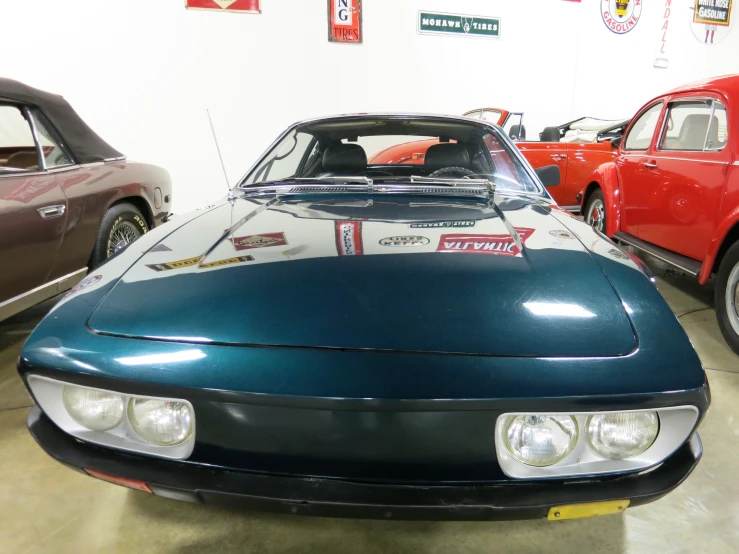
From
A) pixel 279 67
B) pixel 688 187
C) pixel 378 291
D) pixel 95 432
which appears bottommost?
pixel 95 432

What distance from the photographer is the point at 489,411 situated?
0.83m

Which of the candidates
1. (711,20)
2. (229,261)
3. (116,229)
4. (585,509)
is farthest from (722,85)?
(711,20)

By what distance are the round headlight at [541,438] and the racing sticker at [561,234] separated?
2.04 ft

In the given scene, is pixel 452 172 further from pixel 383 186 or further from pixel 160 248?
pixel 160 248

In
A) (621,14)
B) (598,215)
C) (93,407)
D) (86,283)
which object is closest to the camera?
(93,407)

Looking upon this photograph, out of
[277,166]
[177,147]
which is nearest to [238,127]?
[177,147]

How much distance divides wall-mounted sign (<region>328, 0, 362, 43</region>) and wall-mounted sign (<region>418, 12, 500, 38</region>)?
79cm

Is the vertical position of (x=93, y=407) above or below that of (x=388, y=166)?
below

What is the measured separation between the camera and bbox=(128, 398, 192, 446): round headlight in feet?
3.00

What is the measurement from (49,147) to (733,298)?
3.69 metres

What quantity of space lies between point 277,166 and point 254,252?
1011mm

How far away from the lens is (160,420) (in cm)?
92

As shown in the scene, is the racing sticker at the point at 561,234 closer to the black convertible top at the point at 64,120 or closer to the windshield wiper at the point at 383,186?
the windshield wiper at the point at 383,186

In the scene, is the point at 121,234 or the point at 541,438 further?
the point at 121,234
